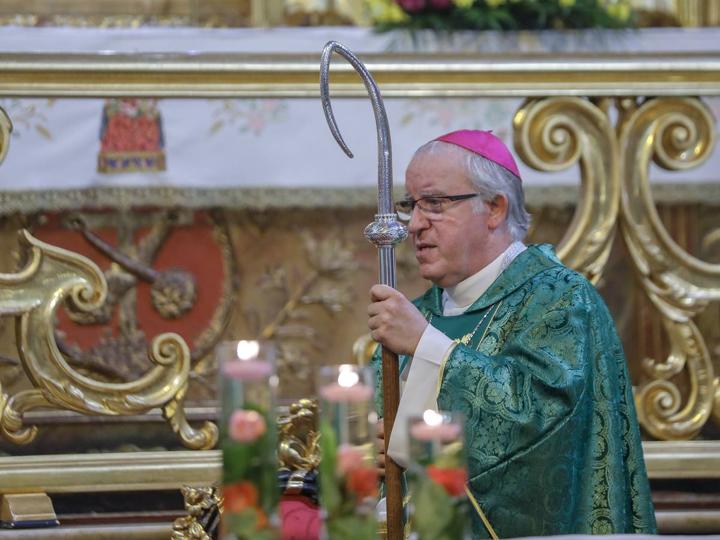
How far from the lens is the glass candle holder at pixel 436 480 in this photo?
6.48ft

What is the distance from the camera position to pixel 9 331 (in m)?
4.72

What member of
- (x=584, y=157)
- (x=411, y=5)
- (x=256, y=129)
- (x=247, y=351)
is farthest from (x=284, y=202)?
(x=247, y=351)

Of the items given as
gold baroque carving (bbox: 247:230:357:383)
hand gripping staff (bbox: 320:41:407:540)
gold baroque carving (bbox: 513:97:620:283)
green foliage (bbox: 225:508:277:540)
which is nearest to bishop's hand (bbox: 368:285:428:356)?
hand gripping staff (bbox: 320:41:407:540)

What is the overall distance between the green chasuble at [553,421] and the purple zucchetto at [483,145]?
14.2 inches

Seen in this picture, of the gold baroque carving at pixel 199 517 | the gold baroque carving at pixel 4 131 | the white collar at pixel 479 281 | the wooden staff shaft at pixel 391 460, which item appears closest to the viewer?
the wooden staff shaft at pixel 391 460

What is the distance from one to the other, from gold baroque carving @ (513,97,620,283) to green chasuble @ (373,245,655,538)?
819 mm

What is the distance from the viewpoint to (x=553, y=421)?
3.51 metres

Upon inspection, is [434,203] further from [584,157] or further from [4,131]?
[4,131]

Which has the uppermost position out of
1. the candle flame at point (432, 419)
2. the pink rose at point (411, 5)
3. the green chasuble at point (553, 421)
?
the pink rose at point (411, 5)

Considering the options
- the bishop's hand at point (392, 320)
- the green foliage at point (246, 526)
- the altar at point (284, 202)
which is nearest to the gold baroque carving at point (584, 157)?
the altar at point (284, 202)

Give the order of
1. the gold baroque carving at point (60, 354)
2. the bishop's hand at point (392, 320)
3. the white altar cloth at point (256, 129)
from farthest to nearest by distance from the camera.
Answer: the white altar cloth at point (256, 129), the gold baroque carving at point (60, 354), the bishop's hand at point (392, 320)

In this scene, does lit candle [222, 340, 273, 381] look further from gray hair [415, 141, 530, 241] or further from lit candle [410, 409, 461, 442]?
gray hair [415, 141, 530, 241]

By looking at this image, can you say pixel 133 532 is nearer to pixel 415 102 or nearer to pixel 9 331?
pixel 9 331

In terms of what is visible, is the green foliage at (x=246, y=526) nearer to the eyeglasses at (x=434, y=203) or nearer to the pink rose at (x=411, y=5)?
the eyeglasses at (x=434, y=203)
